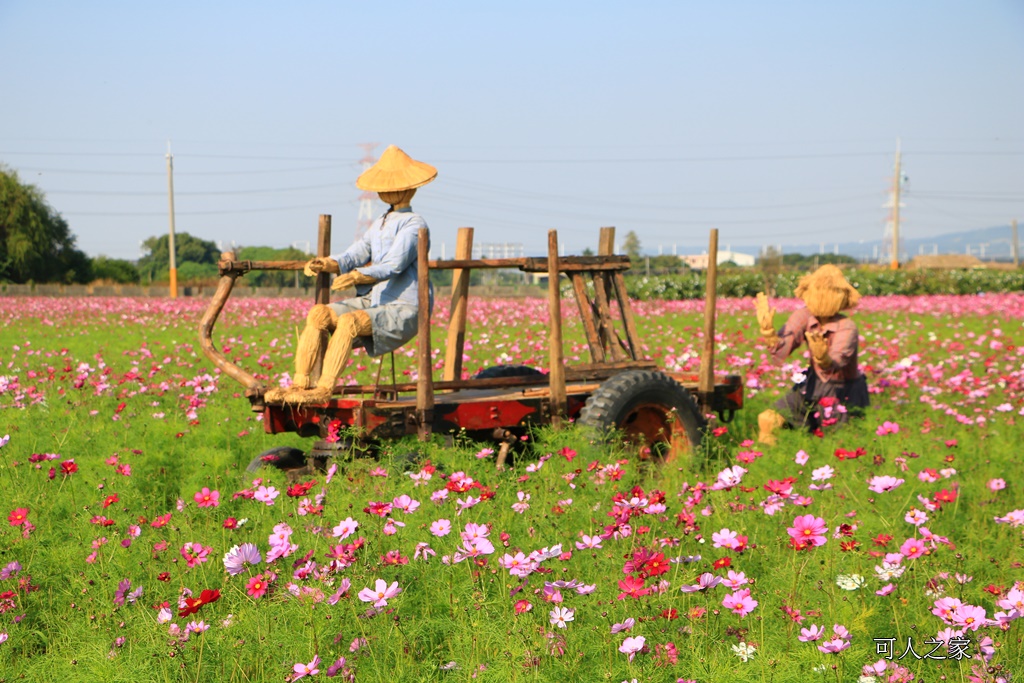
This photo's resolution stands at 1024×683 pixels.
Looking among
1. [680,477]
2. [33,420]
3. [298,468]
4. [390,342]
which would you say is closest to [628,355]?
[680,477]

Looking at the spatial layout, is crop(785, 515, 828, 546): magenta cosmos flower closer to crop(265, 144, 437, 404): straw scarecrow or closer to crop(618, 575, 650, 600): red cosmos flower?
crop(618, 575, 650, 600): red cosmos flower

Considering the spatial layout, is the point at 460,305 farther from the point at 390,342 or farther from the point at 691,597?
the point at 691,597

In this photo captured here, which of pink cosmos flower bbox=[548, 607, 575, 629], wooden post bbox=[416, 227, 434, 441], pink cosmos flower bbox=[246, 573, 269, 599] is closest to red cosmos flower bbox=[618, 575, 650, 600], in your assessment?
pink cosmos flower bbox=[548, 607, 575, 629]

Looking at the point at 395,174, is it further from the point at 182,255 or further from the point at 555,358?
the point at 182,255

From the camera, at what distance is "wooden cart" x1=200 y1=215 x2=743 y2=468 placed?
17.2ft

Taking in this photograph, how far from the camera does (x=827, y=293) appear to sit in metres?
7.02

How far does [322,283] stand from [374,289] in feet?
1.82

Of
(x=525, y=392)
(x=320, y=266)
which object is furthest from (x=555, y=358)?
(x=320, y=266)

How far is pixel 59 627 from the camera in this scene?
11.9 feet

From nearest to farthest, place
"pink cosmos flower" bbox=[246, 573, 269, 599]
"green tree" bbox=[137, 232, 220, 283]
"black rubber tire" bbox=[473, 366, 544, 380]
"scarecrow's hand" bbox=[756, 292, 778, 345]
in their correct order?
"pink cosmos flower" bbox=[246, 573, 269, 599], "scarecrow's hand" bbox=[756, 292, 778, 345], "black rubber tire" bbox=[473, 366, 544, 380], "green tree" bbox=[137, 232, 220, 283]

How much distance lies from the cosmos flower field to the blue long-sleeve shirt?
3.06 feet

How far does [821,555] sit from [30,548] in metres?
3.16

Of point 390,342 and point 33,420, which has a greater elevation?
point 390,342

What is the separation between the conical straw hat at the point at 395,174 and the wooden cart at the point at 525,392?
52 centimetres
